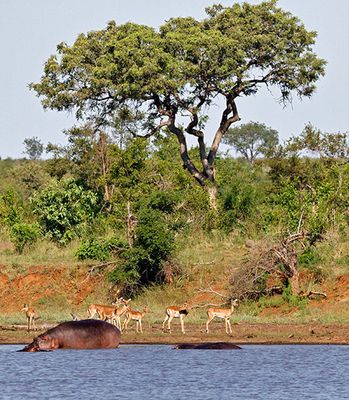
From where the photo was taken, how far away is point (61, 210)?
40.3 meters

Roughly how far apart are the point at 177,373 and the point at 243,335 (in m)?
5.10

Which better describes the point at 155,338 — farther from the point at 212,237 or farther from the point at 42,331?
the point at 212,237

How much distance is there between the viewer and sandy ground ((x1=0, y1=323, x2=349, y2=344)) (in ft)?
87.4

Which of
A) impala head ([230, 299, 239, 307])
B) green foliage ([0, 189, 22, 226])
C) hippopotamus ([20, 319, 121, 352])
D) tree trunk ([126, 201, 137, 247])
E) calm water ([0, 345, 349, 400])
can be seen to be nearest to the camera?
calm water ([0, 345, 349, 400])

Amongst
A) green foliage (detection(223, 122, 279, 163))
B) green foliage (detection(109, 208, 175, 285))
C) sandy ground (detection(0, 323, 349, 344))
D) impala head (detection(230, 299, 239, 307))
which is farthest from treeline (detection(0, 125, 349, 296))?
green foliage (detection(223, 122, 279, 163))

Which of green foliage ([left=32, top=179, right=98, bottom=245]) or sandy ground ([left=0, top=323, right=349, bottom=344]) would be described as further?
green foliage ([left=32, top=179, right=98, bottom=245])

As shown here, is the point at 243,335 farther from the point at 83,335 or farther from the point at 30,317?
the point at 30,317

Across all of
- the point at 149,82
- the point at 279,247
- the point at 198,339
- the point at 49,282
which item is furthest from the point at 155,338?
the point at 149,82

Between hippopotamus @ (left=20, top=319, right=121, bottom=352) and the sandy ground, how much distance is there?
3.07 feet

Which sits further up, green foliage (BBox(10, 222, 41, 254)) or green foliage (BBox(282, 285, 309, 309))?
green foliage (BBox(10, 222, 41, 254))

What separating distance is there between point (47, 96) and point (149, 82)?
448 centimetres

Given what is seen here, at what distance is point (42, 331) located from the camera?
29.0 metres

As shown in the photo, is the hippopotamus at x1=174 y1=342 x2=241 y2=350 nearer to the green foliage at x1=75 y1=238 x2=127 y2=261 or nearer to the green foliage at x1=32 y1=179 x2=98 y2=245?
the green foliage at x1=75 y1=238 x2=127 y2=261

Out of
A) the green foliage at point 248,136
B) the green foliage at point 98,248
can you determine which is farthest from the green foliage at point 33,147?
the green foliage at point 98,248
